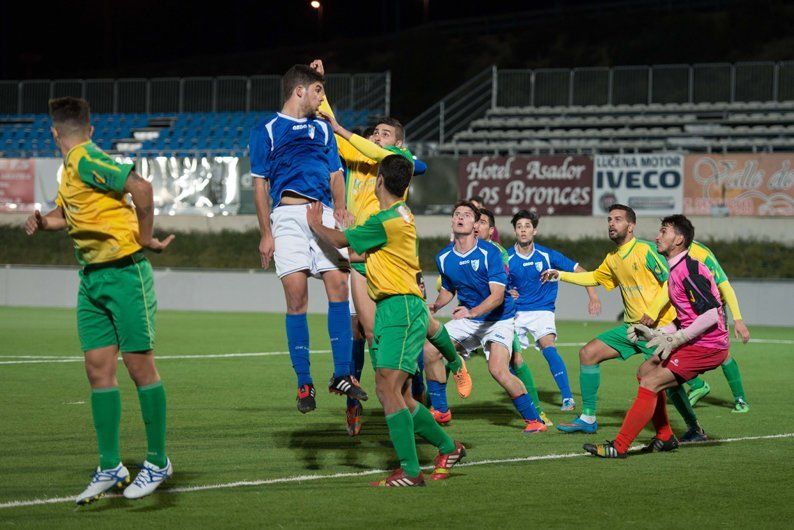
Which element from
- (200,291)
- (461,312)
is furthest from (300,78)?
(200,291)

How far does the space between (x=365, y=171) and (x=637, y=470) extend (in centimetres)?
331

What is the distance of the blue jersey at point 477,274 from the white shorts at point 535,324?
198cm

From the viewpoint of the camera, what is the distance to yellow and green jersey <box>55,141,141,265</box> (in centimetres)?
666

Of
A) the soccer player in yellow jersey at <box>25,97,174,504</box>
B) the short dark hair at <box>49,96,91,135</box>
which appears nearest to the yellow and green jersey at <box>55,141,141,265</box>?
the soccer player in yellow jersey at <box>25,97,174,504</box>

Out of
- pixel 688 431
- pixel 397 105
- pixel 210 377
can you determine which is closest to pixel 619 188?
pixel 397 105

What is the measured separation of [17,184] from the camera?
3788 centimetres

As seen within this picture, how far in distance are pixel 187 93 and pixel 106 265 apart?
3734 cm

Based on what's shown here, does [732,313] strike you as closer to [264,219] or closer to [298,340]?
[298,340]

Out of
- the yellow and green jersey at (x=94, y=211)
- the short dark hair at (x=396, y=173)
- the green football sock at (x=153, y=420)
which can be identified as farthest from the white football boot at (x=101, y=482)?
the short dark hair at (x=396, y=173)

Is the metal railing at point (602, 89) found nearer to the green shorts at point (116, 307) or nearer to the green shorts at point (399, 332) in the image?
the green shorts at point (399, 332)

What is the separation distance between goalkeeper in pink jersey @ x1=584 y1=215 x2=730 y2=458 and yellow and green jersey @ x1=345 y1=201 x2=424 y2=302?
89.9 inches

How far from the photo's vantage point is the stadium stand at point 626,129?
33.7 metres

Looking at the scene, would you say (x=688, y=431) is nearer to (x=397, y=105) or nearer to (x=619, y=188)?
(x=619, y=188)

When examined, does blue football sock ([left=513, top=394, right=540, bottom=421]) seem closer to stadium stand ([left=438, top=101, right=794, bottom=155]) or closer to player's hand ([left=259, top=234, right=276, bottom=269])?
player's hand ([left=259, top=234, right=276, bottom=269])
